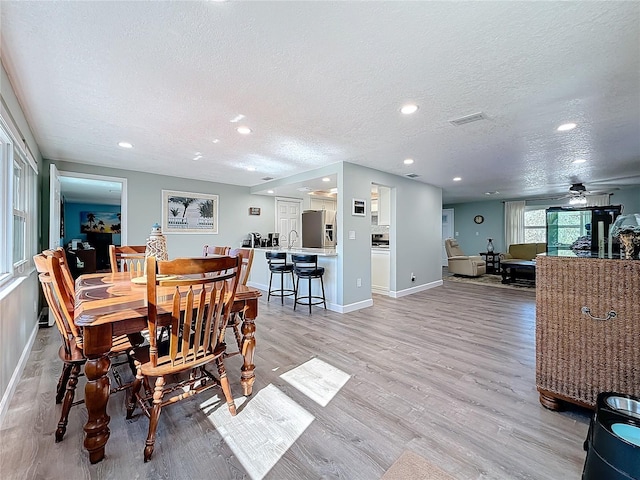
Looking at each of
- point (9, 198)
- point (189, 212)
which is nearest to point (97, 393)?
point (9, 198)

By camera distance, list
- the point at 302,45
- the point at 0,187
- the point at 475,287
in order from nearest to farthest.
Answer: the point at 302,45 < the point at 0,187 < the point at 475,287

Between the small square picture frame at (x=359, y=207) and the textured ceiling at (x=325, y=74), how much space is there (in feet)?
3.33

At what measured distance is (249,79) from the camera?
2062 millimetres

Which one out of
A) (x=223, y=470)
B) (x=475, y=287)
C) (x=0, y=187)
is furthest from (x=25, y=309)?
(x=475, y=287)

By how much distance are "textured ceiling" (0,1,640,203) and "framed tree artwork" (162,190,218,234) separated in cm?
169

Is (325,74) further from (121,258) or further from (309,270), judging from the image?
(309,270)

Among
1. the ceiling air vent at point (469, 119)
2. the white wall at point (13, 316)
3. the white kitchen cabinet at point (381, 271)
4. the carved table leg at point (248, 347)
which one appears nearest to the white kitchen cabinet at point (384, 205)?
the white kitchen cabinet at point (381, 271)

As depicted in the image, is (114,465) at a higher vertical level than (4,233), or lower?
lower

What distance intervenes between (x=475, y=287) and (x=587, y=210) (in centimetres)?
464

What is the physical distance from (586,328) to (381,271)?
412 centimetres

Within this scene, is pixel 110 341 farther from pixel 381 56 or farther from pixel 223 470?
pixel 381 56

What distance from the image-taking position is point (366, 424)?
178 centimetres

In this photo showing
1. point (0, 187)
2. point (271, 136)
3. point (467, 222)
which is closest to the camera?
point (0, 187)

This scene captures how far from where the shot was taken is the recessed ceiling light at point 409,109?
8.09 feet
